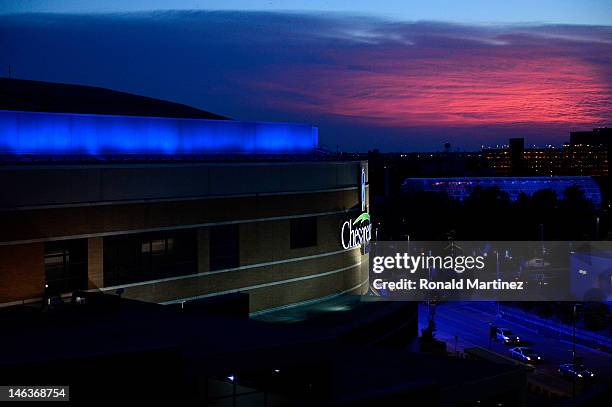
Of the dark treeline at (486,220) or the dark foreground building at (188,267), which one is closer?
the dark foreground building at (188,267)

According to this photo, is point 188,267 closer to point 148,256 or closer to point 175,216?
point 148,256

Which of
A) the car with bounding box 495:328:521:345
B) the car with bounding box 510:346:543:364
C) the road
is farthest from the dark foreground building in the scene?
the car with bounding box 495:328:521:345

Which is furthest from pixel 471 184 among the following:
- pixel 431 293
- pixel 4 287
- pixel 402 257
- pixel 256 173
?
pixel 4 287

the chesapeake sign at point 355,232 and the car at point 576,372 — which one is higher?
the chesapeake sign at point 355,232

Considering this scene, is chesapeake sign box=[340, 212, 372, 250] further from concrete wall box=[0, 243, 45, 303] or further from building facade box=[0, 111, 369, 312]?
concrete wall box=[0, 243, 45, 303]

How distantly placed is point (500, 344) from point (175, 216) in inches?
1357

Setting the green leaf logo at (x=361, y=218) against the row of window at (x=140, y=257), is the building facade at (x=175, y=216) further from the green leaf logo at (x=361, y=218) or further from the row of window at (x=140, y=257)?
the green leaf logo at (x=361, y=218)

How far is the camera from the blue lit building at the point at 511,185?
5551 inches

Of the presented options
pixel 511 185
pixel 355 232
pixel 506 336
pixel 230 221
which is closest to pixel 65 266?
pixel 230 221

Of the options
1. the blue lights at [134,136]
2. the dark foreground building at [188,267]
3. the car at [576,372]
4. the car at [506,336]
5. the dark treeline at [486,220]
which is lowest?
the car at [506,336]

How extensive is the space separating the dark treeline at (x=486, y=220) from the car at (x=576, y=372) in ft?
201

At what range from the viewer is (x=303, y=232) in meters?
36.0

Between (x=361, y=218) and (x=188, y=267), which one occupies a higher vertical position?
(x=361, y=218)

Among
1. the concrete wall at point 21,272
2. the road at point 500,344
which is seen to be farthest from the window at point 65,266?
the road at point 500,344
